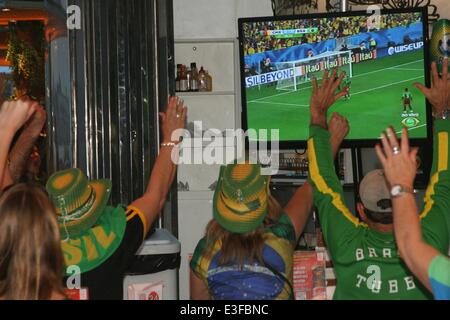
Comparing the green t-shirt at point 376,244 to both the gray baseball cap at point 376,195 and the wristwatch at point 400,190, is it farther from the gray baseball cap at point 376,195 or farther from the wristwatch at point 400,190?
the wristwatch at point 400,190

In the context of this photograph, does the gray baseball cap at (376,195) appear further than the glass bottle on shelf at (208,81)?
No

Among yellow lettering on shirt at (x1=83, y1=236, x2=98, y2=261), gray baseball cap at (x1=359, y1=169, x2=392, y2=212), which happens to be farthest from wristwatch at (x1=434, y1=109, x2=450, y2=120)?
yellow lettering on shirt at (x1=83, y1=236, x2=98, y2=261)

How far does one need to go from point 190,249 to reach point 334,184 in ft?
7.97

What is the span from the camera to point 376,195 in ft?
10.00

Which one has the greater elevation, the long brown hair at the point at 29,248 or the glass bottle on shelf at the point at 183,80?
the glass bottle on shelf at the point at 183,80

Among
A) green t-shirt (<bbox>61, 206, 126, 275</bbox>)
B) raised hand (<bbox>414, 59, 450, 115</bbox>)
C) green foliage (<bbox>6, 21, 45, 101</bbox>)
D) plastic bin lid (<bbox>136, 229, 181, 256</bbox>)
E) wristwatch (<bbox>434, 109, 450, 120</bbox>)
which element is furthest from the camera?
green foliage (<bbox>6, 21, 45, 101</bbox>)

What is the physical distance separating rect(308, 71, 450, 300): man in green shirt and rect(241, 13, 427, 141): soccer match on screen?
1756mm

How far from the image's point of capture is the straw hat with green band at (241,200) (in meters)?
2.99

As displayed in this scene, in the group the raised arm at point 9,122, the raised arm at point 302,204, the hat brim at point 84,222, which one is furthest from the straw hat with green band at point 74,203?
the raised arm at point 302,204

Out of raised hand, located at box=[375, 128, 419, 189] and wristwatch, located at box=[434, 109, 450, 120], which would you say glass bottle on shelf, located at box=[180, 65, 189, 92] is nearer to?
wristwatch, located at box=[434, 109, 450, 120]

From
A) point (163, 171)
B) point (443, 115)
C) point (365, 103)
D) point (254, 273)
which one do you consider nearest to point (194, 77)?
point (365, 103)

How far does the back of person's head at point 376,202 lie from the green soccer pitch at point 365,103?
1765 millimetres

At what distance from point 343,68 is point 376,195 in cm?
198

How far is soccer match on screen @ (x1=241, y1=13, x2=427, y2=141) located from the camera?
4.84 meters
